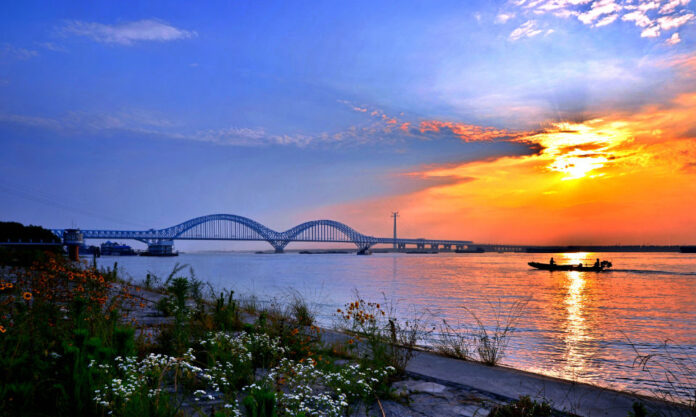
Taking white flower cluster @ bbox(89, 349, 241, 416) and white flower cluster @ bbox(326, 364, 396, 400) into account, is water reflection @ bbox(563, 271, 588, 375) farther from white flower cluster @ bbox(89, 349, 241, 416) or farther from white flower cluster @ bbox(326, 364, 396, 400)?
white flower cluster @ bbox(89, 349, 241, 416)

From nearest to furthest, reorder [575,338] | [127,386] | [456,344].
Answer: [127,386], [456,344], [575,338]

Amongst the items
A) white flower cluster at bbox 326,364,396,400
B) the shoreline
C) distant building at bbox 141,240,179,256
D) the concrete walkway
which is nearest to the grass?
white flower cluster at bbox 326,364,396,400

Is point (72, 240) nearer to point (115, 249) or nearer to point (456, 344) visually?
point (456, 344)

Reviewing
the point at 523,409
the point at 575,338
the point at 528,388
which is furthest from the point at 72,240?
the point at 523,409

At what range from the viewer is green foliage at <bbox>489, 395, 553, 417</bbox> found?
3.97 meters

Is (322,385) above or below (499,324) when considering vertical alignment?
above

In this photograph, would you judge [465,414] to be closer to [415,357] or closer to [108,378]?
[415,357]

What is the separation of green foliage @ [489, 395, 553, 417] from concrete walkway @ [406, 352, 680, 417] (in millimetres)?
177

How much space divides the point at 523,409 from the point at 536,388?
1048 millimetres

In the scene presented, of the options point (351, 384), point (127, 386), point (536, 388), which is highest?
point (127, 386)

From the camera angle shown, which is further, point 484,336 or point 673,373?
point 484,336

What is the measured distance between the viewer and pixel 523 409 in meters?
3.97

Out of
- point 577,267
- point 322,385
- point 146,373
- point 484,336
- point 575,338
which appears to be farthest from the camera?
point 577,267

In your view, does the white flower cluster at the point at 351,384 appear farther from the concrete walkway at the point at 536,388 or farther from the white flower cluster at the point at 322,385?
the concrete walkway at the point at 536,388
